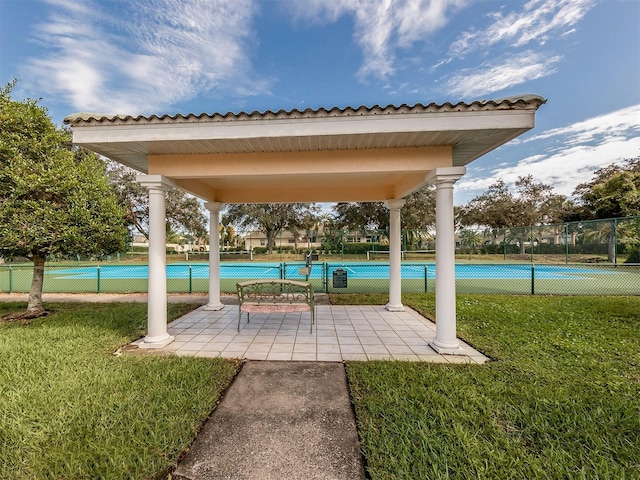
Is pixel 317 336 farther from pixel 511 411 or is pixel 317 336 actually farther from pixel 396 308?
pixel 511 411

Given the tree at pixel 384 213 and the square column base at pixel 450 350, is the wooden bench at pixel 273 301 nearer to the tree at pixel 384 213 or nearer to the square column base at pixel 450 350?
the square column base at pixel 450 350

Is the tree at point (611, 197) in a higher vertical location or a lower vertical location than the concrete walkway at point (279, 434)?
higher

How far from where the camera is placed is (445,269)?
4.15 metres

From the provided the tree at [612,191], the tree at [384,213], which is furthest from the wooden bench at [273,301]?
the tree at [384,213]

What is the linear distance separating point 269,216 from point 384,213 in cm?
1260

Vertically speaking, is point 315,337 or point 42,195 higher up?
point 42,195

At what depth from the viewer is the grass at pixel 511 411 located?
1974mm

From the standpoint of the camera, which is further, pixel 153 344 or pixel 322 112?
pixel 153 344

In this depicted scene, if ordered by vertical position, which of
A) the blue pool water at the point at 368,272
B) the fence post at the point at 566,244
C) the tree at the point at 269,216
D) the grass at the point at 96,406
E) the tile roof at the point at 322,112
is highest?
the tree at the point at 269,216

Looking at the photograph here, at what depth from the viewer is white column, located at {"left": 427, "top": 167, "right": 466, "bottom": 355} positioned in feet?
13.4

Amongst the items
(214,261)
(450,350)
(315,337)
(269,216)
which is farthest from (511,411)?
(269,216)

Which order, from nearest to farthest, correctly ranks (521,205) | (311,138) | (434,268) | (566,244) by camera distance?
(311,138) < (566,244) < (434,268) < (521,205)

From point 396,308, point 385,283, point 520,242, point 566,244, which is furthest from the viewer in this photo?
point 520,242

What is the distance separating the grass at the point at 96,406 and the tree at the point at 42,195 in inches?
77.5
